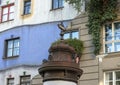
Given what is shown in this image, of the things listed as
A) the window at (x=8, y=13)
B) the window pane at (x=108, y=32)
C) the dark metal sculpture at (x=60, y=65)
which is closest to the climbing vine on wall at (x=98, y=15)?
the window pane at (x=108, y=32)

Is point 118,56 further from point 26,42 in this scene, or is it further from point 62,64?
point 62,64

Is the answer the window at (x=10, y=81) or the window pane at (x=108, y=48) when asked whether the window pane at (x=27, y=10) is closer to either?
the window at (x=10, y=81)

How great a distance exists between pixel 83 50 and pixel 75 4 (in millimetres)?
2730

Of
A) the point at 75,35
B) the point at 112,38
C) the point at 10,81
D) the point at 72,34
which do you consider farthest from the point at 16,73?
the point at 112,38

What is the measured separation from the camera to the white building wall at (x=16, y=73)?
2283cm

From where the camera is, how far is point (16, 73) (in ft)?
76.7

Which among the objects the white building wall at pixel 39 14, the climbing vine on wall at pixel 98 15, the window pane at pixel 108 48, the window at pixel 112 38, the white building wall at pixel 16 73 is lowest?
the white building wall at pixel 16 73

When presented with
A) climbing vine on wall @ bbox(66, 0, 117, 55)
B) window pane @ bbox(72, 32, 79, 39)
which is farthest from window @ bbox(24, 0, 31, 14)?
climbing vine on wall @ bbox(66, 0, 117, 55)

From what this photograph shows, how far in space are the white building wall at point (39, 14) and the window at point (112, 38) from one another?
3060mm

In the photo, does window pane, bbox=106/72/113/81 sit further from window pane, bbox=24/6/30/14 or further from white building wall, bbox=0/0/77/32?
window pane, bbox=24/6/30/14

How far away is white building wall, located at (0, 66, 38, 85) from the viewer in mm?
22828

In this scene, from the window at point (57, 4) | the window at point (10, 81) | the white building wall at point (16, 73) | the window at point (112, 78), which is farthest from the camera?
the window at point (10, 81)

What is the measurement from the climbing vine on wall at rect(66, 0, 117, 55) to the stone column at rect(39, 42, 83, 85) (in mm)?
13581

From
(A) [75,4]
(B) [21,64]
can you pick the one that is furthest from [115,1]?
(B) [21,64]
